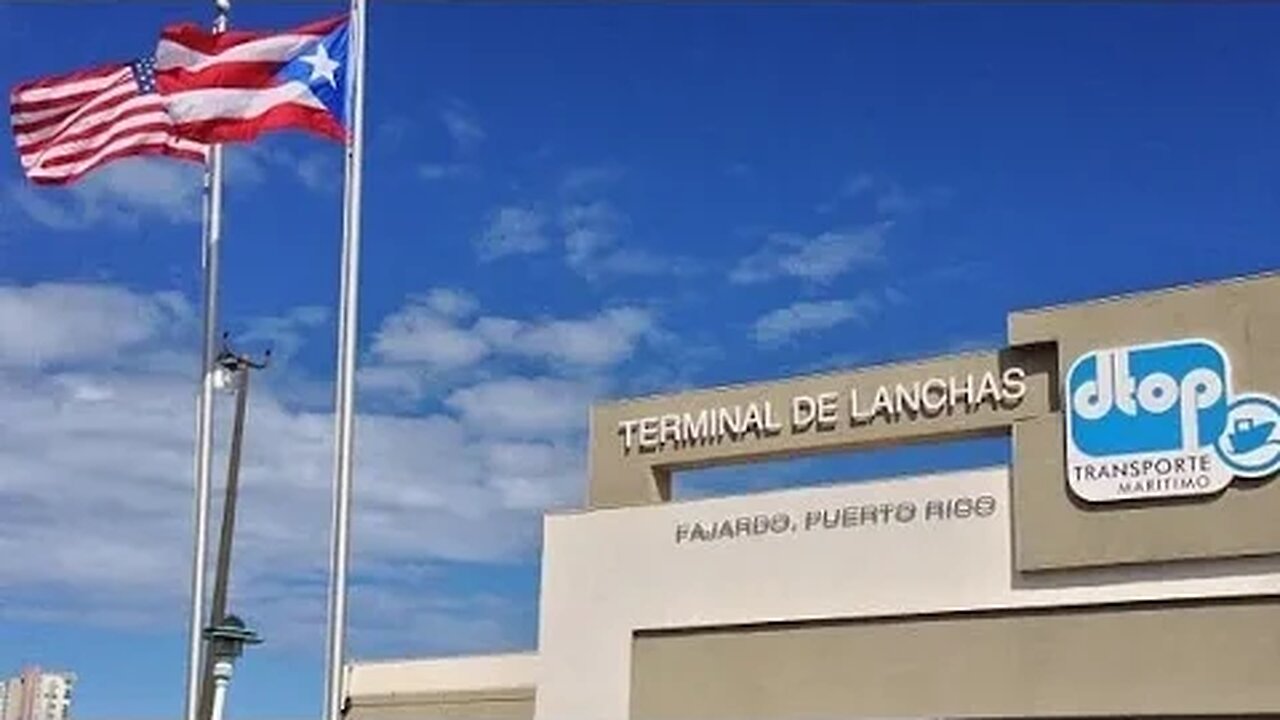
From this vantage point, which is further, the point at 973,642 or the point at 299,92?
the point at 973,642

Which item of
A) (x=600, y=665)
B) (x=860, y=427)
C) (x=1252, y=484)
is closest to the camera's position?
(x=1252, y=484)

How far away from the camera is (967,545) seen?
86.4 feet

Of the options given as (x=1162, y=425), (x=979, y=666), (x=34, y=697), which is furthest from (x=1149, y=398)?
(x=34, y=697)

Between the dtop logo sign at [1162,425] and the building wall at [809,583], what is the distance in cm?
114

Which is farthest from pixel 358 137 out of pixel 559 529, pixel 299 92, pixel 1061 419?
pixel 559 529

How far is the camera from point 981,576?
1027 inches

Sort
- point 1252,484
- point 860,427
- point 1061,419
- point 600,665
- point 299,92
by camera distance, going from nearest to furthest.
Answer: point 299,92 → point 1252,484 → point 1061,419 → point 860,427 → point 600,665

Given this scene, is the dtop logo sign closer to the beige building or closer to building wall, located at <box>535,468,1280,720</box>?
the beige building

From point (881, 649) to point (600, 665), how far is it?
17.5 feet

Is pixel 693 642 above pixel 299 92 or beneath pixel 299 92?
beneath

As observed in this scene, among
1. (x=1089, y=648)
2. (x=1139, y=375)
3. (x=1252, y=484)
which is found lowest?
(x=1089, y=648)

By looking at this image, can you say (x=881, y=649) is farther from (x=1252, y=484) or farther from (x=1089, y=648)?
(x=1252, y=484)

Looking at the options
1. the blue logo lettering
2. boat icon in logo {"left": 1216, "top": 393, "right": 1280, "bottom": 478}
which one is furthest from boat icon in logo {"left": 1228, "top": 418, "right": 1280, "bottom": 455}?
the blue logo lettering

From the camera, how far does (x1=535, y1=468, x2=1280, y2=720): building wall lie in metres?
24.6
